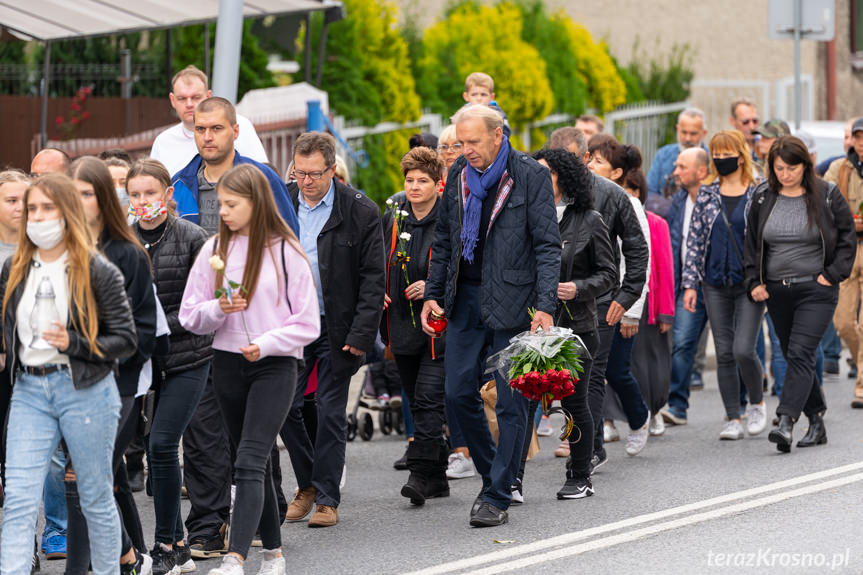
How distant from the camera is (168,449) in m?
6.86

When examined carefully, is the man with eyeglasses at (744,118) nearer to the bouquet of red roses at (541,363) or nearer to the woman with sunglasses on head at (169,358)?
the bouquet of red roses at (541,363)

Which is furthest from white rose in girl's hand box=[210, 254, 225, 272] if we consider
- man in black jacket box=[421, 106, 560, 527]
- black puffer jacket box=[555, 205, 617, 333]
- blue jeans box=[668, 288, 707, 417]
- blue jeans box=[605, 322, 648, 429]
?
blue jeans box=[668, 288, 707, 417]

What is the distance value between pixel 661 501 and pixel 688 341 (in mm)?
3629

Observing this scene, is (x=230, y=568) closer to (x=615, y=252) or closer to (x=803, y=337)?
(x=615, y=252)

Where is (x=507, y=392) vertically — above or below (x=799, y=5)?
below

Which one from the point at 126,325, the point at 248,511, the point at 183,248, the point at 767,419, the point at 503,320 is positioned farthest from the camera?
the point at 767,419

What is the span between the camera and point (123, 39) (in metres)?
16.4

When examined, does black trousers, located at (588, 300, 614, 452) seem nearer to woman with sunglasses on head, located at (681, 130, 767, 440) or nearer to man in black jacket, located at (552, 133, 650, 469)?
man in black jacket, located at (552, 133, 650, 469)

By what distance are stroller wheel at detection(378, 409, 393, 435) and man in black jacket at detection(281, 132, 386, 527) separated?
283 cm

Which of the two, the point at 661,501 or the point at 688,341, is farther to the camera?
the point at 688,341


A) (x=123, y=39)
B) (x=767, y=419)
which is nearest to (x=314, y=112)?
(x=123, y=39)

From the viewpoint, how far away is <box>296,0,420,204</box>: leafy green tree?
1698cm

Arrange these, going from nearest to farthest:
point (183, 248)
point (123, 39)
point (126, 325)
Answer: point (126, 325) → point (183, 248) → point (123, 39)

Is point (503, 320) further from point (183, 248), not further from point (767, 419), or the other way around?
point (767, 419)
